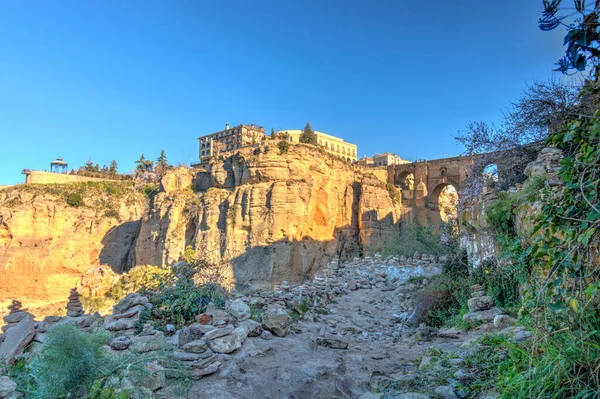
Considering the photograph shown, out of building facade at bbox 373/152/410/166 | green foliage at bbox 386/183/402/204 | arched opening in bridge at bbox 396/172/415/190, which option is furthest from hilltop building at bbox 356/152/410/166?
green foliage at bbox 386/183/402/204

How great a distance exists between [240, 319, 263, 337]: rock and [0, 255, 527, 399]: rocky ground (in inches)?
0.5

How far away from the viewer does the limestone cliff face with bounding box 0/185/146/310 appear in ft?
77.7

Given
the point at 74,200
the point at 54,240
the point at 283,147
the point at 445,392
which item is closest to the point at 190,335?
the point at 445,392

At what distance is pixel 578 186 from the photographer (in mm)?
2010

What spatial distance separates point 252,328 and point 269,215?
14.4m

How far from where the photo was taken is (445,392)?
2.79 m

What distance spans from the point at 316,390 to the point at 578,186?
2.74m

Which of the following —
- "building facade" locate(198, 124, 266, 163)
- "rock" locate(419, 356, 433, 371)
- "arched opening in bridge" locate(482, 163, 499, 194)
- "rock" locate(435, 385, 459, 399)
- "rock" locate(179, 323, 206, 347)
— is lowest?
"rock" locate(419, 356, 433, 371)

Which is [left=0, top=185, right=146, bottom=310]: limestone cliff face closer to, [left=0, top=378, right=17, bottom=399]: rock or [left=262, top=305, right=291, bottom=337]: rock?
[left=262, top=305, right=291, bottom=337]: rock

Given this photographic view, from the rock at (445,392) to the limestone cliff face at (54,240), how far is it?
25.5 meters

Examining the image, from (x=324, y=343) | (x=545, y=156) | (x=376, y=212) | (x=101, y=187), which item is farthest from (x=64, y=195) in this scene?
(x=545, y=156)

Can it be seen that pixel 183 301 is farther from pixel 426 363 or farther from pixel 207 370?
pixel 426 363

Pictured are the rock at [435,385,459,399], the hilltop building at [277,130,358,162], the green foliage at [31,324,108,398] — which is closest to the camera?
the green foliage at [31,324,108,398]

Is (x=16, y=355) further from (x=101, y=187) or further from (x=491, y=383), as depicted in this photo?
(x=101, y=187)
